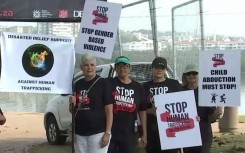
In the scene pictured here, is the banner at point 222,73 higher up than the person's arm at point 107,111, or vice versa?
the banner at point 222,73

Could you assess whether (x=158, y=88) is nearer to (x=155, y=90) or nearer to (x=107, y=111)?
(x=155, y=90)

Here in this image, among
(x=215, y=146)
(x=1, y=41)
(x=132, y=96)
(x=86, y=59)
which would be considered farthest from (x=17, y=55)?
(x=215, y=146)

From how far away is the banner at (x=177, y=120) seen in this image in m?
5.73

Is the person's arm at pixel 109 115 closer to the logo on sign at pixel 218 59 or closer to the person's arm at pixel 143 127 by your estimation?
the person's arm at pixel 143 127

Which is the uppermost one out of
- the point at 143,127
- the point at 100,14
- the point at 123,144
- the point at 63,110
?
the point at 100,14

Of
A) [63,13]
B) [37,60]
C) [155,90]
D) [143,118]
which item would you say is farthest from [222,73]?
[63,13]

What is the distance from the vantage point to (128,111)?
5.57 metres

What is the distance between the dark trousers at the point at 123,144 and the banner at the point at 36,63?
805 mm

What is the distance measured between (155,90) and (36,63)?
4.59 feet

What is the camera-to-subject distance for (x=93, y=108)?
5488 mm

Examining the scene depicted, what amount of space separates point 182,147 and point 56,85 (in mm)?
1612

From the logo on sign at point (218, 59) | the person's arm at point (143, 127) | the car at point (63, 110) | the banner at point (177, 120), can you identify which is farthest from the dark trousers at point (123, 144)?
the car at point (63, 110)

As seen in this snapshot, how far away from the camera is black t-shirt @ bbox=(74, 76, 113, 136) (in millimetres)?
5465

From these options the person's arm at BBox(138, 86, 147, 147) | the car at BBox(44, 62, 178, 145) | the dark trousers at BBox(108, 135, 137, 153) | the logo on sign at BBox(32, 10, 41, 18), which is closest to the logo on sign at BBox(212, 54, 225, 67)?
the person's arm at BBox(138, 86, 147, 147)
